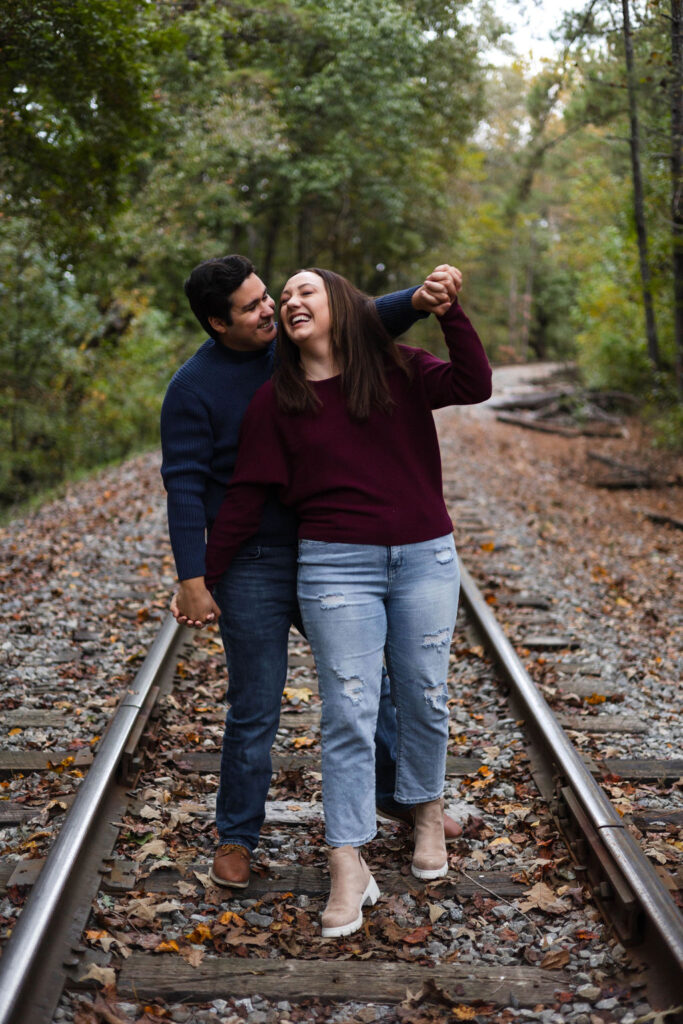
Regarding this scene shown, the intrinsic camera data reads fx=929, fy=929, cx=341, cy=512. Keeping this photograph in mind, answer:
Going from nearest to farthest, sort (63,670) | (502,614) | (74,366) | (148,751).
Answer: (148,751)
(63,670)
(502,614)
(74,366)

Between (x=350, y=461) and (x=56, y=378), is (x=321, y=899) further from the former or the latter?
(x=56, y=378)

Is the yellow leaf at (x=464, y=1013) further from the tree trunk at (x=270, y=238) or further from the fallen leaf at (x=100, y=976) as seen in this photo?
the tree trunk at (x=270, y=238)

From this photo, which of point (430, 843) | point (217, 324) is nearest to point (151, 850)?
point (430, 843)

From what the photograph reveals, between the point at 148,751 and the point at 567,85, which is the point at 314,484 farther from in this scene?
the point at 567,85

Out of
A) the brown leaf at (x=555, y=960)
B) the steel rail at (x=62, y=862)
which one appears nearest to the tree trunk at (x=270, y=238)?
the steel rail at (x=62, y=862)

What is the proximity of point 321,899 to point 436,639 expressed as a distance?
1.04 m

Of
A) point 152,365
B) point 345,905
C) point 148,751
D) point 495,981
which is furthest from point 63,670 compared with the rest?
point 152,365

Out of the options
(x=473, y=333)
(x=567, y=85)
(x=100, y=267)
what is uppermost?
(x=567, y=85)

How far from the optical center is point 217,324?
3.01 m

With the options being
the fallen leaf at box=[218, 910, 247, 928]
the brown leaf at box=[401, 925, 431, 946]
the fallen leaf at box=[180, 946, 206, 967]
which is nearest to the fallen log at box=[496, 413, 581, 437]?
the brown leaf at box=[401, 925, 431, 946]

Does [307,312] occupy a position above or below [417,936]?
above

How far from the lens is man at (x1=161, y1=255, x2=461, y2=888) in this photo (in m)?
2.97

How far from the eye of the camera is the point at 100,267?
51.8 ft

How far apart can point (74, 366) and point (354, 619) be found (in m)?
13.0
